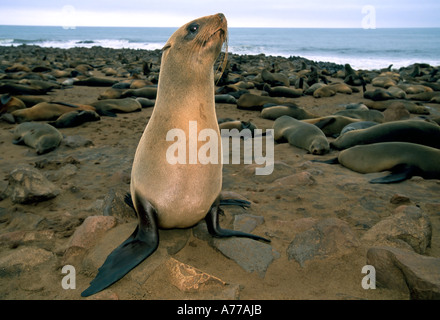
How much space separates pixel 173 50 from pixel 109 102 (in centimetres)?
631

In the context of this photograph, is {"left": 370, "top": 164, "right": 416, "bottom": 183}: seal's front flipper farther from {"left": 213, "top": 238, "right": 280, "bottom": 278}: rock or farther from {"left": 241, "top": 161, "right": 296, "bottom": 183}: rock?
{"left": 213, "top": 238, "right": 280, "bottom": 278}: rock

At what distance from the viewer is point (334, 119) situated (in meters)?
6.54

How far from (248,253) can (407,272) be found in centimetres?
95

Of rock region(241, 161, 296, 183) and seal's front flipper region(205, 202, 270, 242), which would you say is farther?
rock region(241, 161, 296, 183)

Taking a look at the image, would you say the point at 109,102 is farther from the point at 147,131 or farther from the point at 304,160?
the point at 147,131

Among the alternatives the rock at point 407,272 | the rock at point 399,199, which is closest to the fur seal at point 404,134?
the rock at point 399,199

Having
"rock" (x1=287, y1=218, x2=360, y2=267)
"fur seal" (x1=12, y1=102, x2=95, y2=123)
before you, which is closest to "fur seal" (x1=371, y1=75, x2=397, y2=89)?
"fur seal" (x1=12, y1=102, x2=95, y2=123)

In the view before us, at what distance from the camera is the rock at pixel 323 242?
7.23 ft

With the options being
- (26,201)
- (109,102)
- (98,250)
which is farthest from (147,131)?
(109,102)

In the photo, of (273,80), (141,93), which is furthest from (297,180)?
(273,80)

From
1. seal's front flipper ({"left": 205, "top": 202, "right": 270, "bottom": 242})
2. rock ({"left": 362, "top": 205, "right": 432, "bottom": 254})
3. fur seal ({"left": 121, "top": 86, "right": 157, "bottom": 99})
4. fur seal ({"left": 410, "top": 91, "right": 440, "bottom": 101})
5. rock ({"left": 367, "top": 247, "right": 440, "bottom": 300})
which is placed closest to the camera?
rock ({"left": 367, "top": 247, "right": 440, "bottom": 300})

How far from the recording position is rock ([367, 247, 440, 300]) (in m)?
1.68

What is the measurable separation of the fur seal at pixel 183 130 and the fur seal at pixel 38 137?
11.1 ft

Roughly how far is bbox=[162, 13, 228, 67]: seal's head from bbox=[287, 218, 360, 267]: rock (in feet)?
4.57
